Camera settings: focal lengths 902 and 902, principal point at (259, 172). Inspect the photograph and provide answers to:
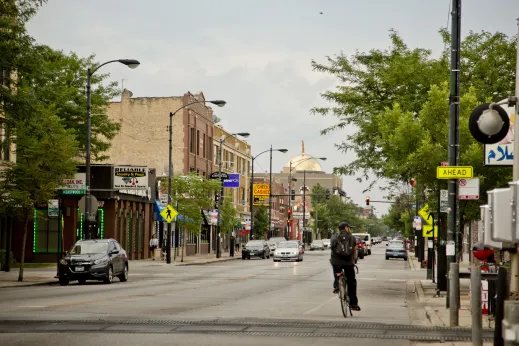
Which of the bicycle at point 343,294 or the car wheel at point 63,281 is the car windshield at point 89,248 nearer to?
the car wheel at point 63,281

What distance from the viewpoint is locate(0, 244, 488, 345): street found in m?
14.0

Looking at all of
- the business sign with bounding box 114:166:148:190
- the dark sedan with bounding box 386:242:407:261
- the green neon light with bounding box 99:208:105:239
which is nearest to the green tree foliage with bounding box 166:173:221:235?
the green neon light with bounding box 99:208:105:239

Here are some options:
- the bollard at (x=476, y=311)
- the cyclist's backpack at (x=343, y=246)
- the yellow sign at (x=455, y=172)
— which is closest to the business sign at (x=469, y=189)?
the yellow sign at (x=455, y=172)

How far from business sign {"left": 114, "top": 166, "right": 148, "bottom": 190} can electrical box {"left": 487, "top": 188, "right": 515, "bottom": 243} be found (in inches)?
1768

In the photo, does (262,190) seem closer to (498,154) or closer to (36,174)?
(36,174)

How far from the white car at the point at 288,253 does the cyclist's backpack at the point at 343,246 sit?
43248mm

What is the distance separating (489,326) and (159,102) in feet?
203

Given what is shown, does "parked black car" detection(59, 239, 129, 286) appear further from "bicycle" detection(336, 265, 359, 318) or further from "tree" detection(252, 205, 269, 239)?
"tree" detection(252, 205, 269, 239)

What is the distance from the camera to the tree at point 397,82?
31.7 metres

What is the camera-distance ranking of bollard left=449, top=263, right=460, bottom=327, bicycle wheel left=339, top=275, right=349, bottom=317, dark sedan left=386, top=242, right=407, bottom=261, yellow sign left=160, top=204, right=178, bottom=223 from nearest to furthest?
bollard left=449, top=263, right=460, bottom=327, bicycle wheel left=339, top=275, right=349, bottom=317, yellow sign left=160, top=204, right=178, bottom=223, dark sedan left=386, top=242, right=407, bottom=261

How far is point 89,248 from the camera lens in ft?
105

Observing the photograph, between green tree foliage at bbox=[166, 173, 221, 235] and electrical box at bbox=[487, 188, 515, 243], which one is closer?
electrical box at bbox=[487, 188, 515, 243]

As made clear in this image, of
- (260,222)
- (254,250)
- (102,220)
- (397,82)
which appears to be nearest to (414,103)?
(397,82)

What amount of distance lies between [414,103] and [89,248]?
1264cm
